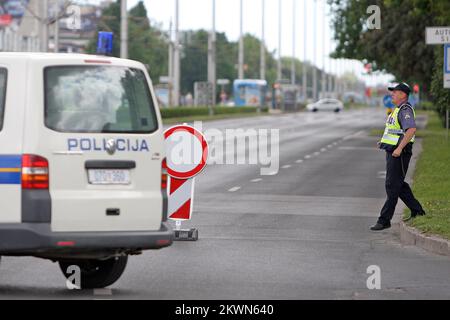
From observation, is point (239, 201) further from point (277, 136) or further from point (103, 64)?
point (277, 136)

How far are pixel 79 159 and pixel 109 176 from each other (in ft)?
1.06

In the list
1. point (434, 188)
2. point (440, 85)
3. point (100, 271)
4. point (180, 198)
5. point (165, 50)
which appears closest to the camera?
point (100, 271)

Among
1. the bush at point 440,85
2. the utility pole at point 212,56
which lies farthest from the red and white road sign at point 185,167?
the utility pole at point 212,56

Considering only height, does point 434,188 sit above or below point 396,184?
below

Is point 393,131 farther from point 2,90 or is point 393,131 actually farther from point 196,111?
point 196,111

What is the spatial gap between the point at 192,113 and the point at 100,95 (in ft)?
249

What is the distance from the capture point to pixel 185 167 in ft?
51.4

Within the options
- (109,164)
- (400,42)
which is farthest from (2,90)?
(400,42)

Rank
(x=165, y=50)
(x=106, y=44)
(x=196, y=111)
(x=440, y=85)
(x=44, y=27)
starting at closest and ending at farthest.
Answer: (x=106, y=44), (x=440, y=85), (x=44, y=27), (x=196, y=111), (x=165, y=50)

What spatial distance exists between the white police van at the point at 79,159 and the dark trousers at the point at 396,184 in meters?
6.47

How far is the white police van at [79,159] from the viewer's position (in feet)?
34.5

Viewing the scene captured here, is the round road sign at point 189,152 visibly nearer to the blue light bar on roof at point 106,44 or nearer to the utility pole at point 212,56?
the blue light bar on roof at point 106,44
